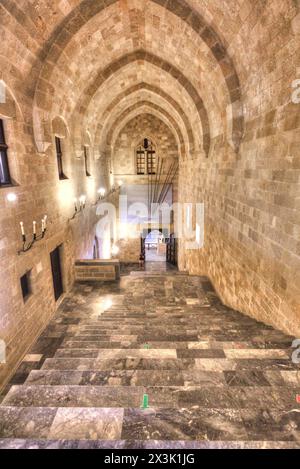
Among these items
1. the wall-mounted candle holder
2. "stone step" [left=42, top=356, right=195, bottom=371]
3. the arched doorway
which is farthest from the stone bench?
the arched doorway

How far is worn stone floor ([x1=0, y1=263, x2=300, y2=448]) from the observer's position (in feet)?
6.47

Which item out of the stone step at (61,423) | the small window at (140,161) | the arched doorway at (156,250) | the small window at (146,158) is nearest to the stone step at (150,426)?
the stone step at (61,423)

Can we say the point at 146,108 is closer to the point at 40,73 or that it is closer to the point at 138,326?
the point at 40,73

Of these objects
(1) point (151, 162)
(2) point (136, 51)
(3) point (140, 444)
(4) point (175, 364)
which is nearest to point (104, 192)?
(1) point (151, 162)

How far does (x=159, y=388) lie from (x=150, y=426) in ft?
1.60

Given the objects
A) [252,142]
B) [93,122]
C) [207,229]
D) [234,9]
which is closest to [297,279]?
[252,142]

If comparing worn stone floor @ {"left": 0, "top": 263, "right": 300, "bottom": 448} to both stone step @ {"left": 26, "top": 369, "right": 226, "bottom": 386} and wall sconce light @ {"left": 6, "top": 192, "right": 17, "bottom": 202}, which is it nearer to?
stone step @ {"left": 26, "top": 369, "right": 226, "bottom": 386}

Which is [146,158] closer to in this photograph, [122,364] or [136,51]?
[136,51]

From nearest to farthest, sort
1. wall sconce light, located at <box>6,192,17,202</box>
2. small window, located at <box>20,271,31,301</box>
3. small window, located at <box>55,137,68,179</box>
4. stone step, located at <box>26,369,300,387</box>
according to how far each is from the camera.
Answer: stone step, located at <box>26,369,300,387</box> < wall sconce light, located at <box>6,192,17,202</box> < small window, located at <box>20,271,31,301</box> < small window, located at <box>55,137,68,179</box>

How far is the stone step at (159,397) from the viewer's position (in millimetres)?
2344

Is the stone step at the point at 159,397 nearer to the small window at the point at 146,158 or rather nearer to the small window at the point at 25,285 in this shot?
the small window at the point at 25,285
